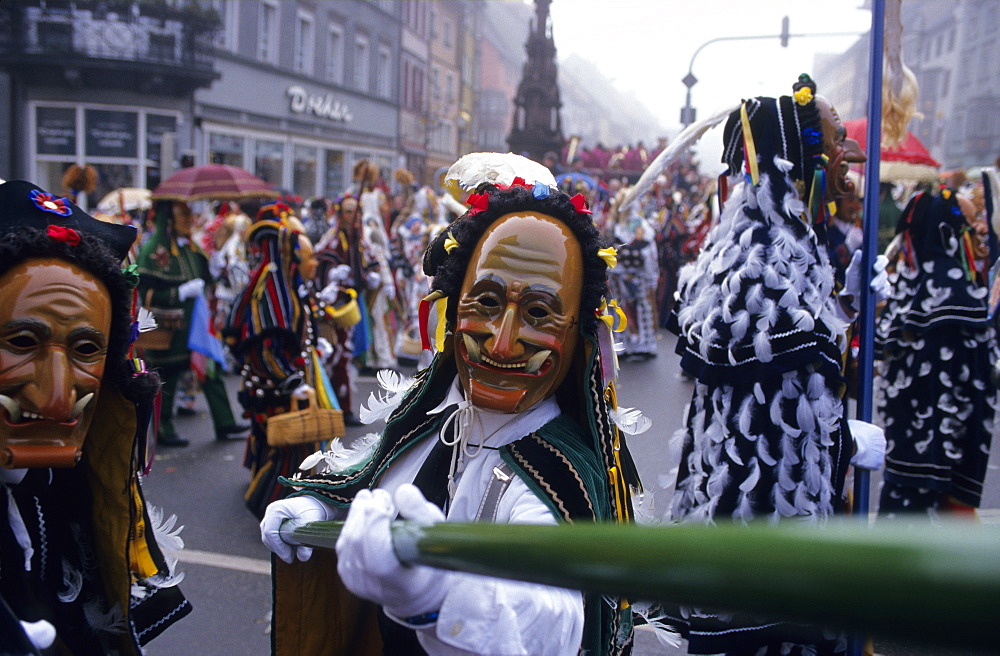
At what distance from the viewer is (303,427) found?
16.4 ft

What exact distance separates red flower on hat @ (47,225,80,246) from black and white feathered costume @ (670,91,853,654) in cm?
218


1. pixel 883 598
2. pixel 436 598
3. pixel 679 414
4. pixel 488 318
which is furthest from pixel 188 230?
pixel 883 598

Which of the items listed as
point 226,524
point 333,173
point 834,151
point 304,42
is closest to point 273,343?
point 226,524

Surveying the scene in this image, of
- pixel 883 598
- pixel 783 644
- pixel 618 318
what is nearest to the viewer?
pixel 883 598

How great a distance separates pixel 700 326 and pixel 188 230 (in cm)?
544

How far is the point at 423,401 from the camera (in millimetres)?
2248

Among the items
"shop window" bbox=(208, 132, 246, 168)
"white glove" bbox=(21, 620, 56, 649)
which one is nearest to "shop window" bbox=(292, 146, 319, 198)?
"shop window" bbox=(208, 132, 246, 168)

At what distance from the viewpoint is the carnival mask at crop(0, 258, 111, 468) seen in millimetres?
2014

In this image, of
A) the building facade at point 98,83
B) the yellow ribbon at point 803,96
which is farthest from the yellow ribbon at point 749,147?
the building facade at point 98,83

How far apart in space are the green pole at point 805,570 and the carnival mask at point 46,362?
157cm

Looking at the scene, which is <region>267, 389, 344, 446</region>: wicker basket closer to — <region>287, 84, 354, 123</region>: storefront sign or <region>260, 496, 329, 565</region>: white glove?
<region>260, 496, 329, 565</region>: white glove

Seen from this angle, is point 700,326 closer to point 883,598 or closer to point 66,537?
point 66,537

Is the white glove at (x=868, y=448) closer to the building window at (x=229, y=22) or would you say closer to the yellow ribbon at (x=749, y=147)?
the yellow ribbon at (x=749, y=147)

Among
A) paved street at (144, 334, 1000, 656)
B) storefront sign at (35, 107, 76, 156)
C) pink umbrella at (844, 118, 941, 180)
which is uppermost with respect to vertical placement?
storefront sign at (35, 107, 76, 156)
